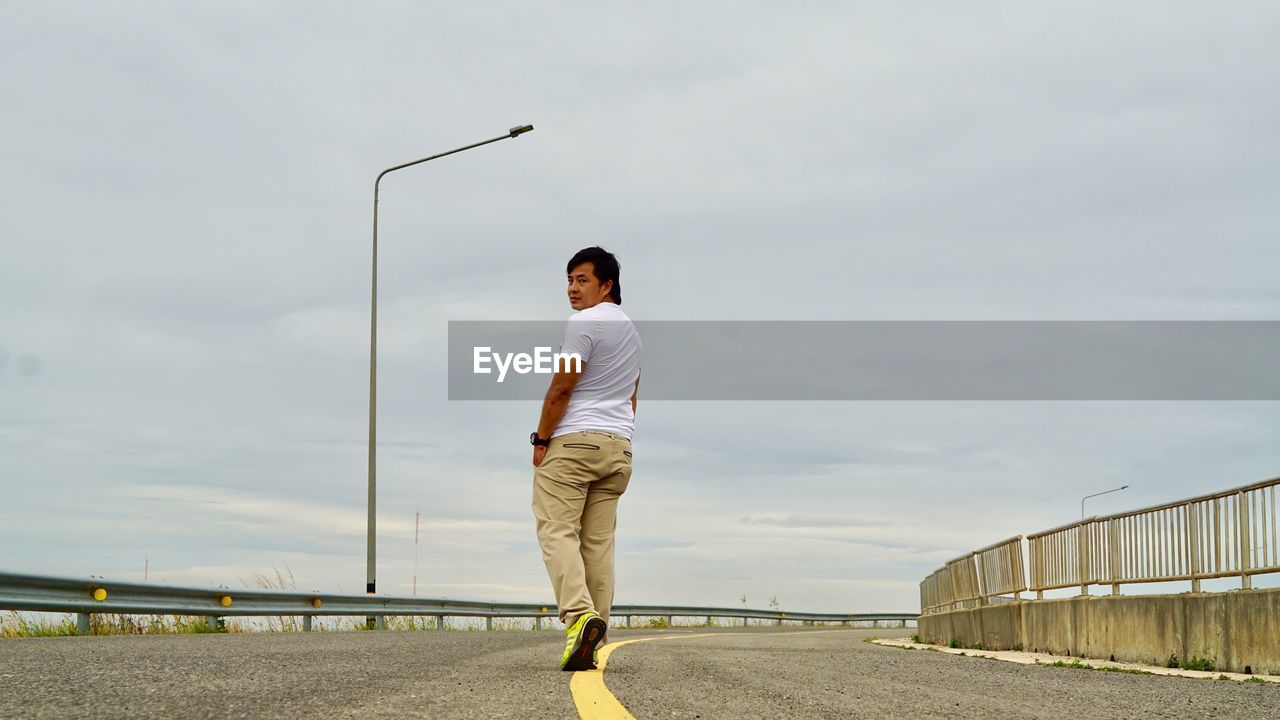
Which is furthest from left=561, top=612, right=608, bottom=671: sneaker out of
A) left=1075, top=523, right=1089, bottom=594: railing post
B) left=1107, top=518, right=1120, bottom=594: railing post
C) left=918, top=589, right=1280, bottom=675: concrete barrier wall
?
left=1075, top=523, right=1089, bottom=594: railing post

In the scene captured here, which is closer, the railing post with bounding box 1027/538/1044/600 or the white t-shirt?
the white t-shirt

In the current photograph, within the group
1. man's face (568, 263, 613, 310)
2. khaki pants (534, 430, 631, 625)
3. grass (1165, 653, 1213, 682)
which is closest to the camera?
khaki pants (534, 430, 631, 625)

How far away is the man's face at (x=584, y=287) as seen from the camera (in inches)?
275

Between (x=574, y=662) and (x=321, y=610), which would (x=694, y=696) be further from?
(x=321, y=610)

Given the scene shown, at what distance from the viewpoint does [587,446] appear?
666 centimetres

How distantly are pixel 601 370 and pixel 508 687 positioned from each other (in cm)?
199

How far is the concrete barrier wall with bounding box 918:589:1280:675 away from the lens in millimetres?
8859

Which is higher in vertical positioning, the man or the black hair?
the black hair

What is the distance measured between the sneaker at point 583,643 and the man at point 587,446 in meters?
0.02

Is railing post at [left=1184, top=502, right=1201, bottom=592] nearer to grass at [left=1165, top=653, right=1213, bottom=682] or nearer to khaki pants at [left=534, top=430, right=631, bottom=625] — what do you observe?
grass at [left=1165, top=653, right=1213, bottom=682]

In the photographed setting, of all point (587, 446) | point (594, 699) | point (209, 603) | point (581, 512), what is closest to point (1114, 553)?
point (581, 512)

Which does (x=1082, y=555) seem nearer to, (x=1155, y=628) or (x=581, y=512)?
(x=1155, y=628)

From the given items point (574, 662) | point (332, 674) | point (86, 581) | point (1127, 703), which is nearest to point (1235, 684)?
point (1127, 703)

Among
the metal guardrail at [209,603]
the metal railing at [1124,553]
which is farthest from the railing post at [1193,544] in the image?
the metal guardrail at [209,603]
